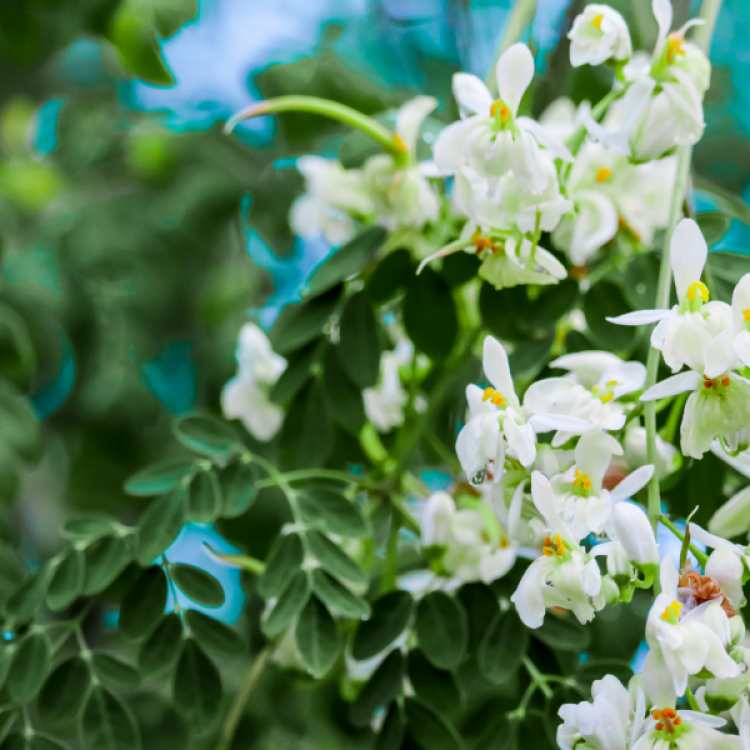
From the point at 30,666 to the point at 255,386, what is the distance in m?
0.27

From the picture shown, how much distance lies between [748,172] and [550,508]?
2.55 ft

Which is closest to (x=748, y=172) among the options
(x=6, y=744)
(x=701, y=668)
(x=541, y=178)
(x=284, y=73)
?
(x=284, y=73)

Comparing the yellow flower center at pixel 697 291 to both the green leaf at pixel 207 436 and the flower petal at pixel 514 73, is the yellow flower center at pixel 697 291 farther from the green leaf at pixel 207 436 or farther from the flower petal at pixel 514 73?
the green leaf at pixel 207 436

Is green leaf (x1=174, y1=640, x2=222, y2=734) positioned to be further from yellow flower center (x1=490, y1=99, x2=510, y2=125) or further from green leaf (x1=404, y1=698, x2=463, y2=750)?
yellow flower center (x1=490, y1=99, x2=510, y2=125)

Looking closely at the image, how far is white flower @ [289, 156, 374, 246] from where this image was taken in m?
0.64

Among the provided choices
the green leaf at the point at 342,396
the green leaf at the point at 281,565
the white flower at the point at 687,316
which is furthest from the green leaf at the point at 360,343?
the white flower at the point at 687,316

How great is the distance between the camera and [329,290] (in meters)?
0.59

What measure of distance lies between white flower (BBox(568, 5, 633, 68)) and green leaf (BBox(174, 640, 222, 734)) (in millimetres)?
404

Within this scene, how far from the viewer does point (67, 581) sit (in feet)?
1.78

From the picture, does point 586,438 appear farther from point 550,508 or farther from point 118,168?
point 118,168

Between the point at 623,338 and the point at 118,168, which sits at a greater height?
the point at 623,338

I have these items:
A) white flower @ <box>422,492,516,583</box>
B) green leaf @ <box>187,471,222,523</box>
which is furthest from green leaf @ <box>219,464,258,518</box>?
white flower @ <box>422,492,516,583</box>

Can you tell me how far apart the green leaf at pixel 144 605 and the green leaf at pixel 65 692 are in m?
0.05

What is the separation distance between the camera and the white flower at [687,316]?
362mm
